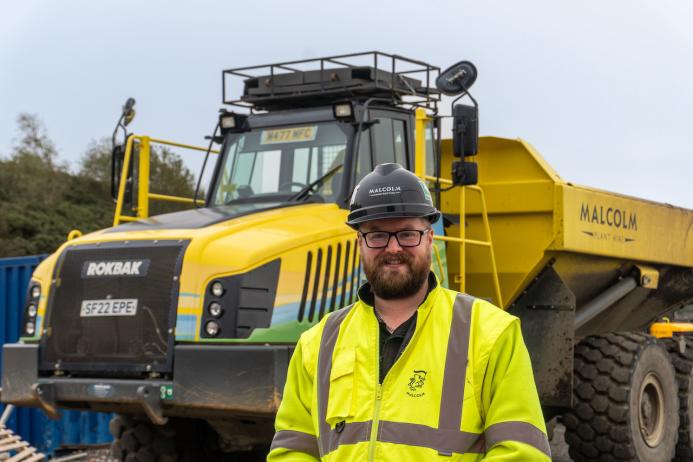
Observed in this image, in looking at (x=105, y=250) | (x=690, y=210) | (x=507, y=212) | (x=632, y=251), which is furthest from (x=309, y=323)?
(x=690, y=210)

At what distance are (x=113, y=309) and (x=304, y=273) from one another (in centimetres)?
129

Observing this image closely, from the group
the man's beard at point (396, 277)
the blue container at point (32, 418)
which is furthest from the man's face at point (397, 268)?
the blue container at point (32, 418)

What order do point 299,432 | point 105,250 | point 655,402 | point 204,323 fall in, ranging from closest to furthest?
point 299,432 → point 204,323 → point 105,250 → point 655,402

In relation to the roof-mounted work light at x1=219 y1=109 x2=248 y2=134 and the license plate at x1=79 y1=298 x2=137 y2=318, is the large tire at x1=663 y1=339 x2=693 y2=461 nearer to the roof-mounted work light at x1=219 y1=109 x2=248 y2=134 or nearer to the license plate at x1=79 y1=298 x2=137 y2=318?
the roof-mounted work light at x1=219 y1=109 x2=248 y2=134

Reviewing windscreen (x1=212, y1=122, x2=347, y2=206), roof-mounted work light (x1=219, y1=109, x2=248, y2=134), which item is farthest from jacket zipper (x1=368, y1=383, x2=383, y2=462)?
roof-mounted work light (x1=219, y1=109, x2=248, y2=134)

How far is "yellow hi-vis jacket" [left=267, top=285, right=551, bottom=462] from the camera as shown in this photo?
10.0ft

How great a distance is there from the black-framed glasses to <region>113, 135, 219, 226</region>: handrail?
6050 mm

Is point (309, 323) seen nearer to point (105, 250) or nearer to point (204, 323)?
Result: point (204, 323)

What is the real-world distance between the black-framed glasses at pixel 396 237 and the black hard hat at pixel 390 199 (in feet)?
0.15

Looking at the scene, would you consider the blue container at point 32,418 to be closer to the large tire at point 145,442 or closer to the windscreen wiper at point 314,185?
the large tire at point 145,442

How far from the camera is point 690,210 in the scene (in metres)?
11.6

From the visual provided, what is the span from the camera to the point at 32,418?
39.1 feet

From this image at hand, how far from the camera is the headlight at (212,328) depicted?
24.0 ft

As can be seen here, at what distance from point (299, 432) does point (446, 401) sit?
1.69 feet
